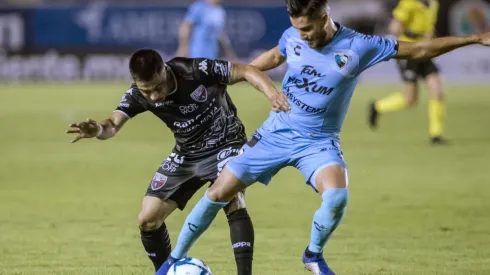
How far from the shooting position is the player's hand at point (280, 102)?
19.0 feet

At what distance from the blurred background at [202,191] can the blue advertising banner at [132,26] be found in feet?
0.10

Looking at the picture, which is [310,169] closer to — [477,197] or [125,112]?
[125,112]

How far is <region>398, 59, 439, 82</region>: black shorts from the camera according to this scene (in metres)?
14.2

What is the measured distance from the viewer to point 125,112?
6.48 m

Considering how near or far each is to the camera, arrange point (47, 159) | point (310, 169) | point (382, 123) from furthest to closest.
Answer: point (382, 123), point (47, 159), point (310, 169)

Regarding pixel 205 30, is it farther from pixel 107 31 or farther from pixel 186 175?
pixel 186 175

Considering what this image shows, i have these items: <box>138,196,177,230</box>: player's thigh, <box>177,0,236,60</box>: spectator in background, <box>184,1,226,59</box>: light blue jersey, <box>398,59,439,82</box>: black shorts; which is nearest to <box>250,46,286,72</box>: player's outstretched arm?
<box>138,196,177,230</box>: player's thigh

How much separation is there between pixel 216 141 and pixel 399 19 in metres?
7.81

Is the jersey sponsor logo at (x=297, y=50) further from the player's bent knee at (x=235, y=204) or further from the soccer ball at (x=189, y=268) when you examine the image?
the soccer ball at (x=189, y=268)

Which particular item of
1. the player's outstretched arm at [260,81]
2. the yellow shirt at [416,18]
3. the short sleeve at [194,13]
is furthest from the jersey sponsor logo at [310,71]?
the short sleeve at [194,13]

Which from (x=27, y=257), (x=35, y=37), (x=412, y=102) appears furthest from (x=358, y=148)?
(x=35, y=37)

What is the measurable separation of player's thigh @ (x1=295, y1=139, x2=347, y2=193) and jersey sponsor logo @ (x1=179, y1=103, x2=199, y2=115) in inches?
29.8

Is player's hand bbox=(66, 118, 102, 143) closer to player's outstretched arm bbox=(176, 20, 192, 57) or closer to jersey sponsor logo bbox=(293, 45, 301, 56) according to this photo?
jersey sponsor logo bbox=(293, 45, 301, 56)

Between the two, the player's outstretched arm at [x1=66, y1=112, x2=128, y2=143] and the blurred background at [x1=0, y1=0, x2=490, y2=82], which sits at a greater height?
the player's outstretched arm at [x1=66, y1=112, x2=128, y2=143]
